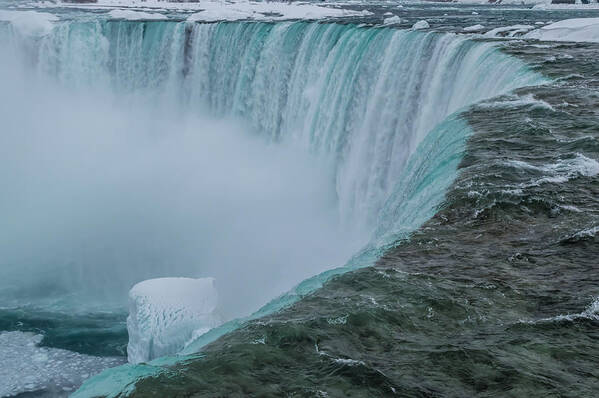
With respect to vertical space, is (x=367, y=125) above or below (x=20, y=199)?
above

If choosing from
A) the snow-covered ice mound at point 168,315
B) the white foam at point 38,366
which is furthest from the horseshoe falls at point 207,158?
the snow-covered ice mound at point 168,315

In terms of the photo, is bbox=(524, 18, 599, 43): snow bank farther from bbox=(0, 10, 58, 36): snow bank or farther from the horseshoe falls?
bbox=(0, 10, 58, 36): snow bank

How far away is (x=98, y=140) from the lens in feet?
73.7

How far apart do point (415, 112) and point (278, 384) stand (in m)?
10.2

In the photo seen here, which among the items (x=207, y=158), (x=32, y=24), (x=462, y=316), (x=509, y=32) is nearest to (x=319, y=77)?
(x=509, y=32)

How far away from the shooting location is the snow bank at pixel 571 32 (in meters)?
13.3

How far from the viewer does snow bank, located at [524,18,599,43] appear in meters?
13.3

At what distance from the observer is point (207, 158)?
2022cm

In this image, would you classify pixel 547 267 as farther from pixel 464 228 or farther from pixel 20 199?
pixel 20 199

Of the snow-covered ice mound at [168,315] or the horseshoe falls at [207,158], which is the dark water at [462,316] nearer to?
the horseshoe falls at [207,158]

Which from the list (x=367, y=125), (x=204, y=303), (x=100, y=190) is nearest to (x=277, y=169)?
(x=367, y=125)

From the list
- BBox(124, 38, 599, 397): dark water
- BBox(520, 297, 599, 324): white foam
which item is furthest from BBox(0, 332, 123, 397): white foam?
BBox(520, 297, 599, 324): white foam

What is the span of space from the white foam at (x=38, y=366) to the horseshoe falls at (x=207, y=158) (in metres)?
0.05

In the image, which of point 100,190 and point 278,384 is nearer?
point 278,384
